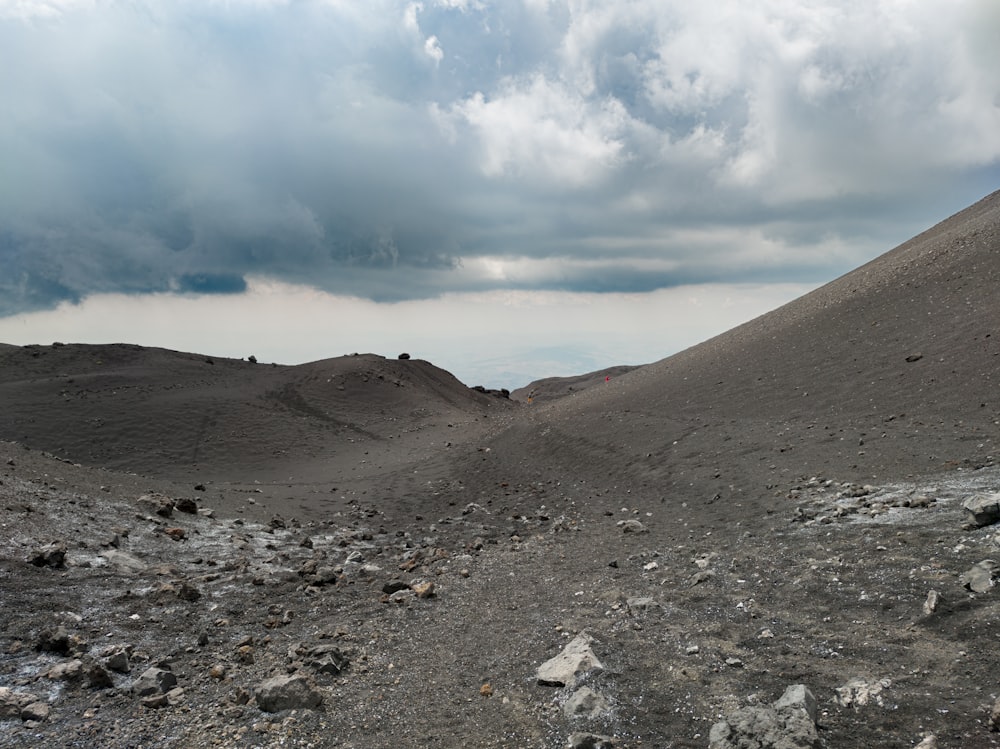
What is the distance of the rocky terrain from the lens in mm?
4980

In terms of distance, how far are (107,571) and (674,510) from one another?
30.8 feet

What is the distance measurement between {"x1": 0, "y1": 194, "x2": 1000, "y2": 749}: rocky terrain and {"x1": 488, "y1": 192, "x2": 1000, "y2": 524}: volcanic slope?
0.35 feet

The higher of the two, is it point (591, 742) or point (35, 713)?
point (35, 713)

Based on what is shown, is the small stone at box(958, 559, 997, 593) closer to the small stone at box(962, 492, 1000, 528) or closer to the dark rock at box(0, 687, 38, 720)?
the small stone at box(962, 492, 1000, 528)

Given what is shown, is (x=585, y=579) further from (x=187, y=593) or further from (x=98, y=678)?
(x=98, y=678)

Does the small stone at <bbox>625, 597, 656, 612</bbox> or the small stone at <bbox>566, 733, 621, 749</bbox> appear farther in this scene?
the small stone at <bbox>625, 597, 656, 612</bbox>

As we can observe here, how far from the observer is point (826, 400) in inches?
660

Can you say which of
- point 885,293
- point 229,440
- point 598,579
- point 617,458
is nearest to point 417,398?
point 229,440

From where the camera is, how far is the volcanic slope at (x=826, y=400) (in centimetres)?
1233

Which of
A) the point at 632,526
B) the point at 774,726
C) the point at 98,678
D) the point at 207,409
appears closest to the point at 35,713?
the point at 98,678

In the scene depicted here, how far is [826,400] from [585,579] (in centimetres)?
1114

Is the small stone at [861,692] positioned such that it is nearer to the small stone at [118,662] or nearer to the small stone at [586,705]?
the small stone at [586,705]

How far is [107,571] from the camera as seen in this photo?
8883 mm

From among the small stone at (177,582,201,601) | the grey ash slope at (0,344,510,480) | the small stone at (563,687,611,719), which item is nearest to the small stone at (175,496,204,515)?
the small stone at (177,582,201,601)
